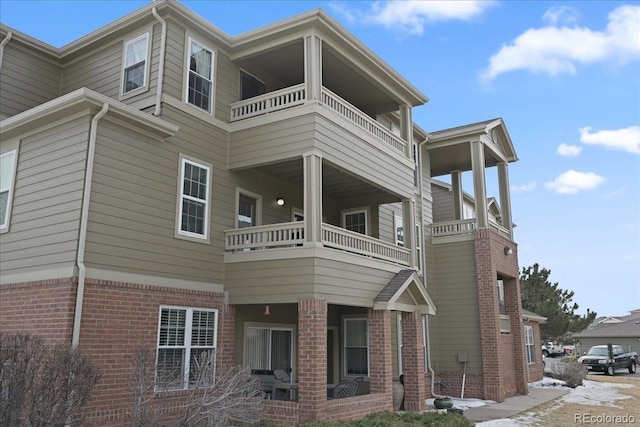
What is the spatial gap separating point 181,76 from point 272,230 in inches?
161

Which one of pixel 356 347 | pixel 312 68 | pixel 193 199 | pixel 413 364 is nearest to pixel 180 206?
pixel 193 199

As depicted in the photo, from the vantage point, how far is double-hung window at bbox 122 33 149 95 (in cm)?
1290

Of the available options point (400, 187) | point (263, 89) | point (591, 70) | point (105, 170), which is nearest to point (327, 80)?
point (263, 89)

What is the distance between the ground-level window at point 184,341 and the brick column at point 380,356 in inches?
152

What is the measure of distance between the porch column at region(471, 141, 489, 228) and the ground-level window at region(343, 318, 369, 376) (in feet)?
19.1

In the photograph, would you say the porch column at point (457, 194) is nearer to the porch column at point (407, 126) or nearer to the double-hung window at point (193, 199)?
the porch column at point (407, 126)

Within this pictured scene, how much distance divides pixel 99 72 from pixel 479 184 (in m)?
13.0

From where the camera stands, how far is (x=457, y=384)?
1917cm

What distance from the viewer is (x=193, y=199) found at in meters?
12.7

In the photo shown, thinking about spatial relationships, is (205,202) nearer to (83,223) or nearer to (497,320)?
(83,223)

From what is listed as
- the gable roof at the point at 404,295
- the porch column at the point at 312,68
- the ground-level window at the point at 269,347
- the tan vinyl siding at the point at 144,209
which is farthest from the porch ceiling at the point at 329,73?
the ground-level window at the point at 269,347

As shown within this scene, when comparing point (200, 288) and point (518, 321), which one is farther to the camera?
point (518, 321)

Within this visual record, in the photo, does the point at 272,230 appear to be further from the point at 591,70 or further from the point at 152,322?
the point at 591,70

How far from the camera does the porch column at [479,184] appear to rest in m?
19.7
